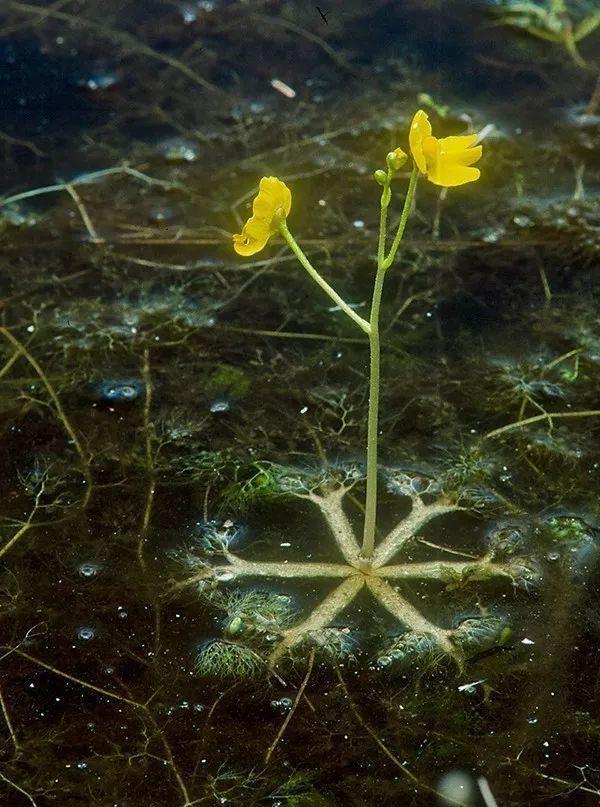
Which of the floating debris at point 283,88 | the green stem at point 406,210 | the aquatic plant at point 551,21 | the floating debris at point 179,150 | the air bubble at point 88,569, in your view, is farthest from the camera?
the aquatic plant at point 551,21

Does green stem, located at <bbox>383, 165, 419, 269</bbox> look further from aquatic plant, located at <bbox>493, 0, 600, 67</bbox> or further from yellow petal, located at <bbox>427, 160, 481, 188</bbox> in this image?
aquatic plant, located at <bbox>493, 0, 600, 67</bbox>

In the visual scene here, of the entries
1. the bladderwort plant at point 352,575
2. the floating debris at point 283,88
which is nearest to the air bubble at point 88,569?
the bladderwort plant at point 352,575

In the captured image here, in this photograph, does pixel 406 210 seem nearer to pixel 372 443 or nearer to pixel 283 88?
pixel 372 443

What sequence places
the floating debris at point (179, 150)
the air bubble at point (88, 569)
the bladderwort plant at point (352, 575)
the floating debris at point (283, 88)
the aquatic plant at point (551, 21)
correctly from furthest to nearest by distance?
the aquatic plant at point (551, 21) → the floating debris at point (283, 88) → the floating debris at point (179, 150) → the air bubble at point (88, 569) → the bladderwort plant at point (352, 575)

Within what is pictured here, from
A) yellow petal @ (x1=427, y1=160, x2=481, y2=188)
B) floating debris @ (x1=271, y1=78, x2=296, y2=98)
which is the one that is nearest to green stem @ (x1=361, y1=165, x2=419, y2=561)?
yellow petal @ (x1=427, y1=160, x2=481, y2=188)

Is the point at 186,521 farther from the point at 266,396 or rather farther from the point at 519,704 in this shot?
the point at 519,704

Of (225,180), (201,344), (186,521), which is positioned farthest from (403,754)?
(225,180)

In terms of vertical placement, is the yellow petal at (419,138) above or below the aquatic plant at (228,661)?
above

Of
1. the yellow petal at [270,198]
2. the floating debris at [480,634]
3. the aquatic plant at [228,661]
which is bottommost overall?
the aquatic plant at [228,661]

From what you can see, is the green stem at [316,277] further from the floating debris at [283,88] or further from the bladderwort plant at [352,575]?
the floating debris at [283,88]
